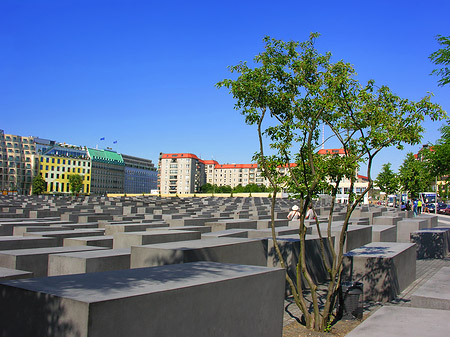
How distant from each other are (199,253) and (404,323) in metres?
3.18

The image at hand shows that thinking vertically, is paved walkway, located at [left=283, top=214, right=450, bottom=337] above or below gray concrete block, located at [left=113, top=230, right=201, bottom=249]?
below

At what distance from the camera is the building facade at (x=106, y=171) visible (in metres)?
166

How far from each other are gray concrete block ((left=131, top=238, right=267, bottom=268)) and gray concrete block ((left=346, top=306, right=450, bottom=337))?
2.76 metres

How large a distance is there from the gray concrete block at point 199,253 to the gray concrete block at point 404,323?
2.76 metres

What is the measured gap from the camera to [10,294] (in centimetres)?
408

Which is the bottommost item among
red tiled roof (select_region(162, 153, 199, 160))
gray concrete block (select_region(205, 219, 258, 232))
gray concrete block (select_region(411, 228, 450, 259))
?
gray concrete block (select_region(411, 228, 450, 259))

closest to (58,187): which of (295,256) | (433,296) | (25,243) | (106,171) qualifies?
(106,171)

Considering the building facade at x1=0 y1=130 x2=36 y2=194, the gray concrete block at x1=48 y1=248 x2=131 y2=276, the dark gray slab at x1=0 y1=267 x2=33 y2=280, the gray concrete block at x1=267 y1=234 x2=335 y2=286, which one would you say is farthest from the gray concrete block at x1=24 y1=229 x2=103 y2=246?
the building facade at x1=0 y1=130 x2=36 y2=194

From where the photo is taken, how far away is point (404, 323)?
541cm

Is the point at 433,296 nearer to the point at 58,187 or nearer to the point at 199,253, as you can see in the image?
the point at 199,253

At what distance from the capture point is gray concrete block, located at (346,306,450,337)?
4980 mm

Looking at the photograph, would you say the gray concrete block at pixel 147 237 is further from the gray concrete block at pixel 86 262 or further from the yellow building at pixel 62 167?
the yellow building at pixel 62 167

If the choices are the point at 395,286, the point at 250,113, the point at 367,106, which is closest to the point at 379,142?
the point at 367,106

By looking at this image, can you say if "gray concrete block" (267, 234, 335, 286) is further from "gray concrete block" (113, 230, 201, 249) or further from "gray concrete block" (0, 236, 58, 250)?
"gray concrete block" (0, 236, 58, 250)
